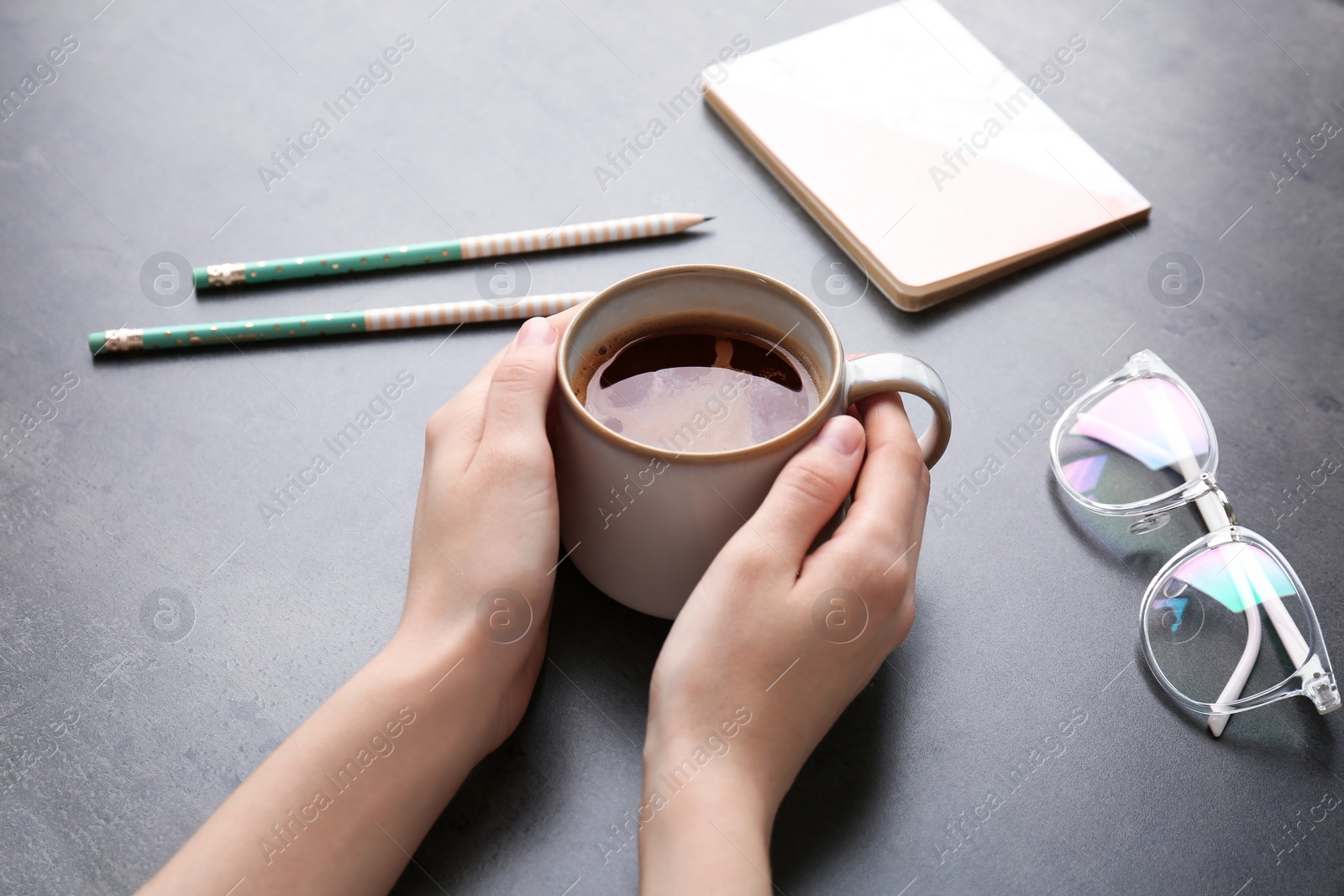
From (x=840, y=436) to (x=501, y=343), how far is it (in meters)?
0.42

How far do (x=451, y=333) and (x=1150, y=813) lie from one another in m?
0.71

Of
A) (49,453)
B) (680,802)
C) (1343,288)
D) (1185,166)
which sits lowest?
(1343,288)

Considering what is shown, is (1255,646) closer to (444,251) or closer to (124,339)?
(444,251)

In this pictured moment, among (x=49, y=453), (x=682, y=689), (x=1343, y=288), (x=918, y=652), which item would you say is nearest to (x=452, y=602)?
(x=682, y=689)

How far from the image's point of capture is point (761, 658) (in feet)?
1.98

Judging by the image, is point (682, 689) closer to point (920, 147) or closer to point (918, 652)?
point (918, 652)

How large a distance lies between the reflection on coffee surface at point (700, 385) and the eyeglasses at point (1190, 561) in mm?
299

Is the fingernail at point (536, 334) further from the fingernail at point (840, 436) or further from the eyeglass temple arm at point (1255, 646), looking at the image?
the eyeglass temple arm at point (1255, 646)

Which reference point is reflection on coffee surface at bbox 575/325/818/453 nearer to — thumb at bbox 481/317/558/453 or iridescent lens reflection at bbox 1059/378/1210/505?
thumb at bbox 481/317/558/453

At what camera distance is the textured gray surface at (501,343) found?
66 centimetres

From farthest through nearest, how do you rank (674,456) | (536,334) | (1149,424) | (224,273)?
(224,273) < (1149,424) < (536,334) < (674,456)

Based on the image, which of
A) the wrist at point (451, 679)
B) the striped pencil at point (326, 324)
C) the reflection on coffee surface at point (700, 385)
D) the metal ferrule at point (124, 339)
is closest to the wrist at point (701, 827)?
the wrist at point (451, 679)

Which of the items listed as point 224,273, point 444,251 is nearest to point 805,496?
point 444,251

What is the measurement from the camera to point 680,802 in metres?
0.59
